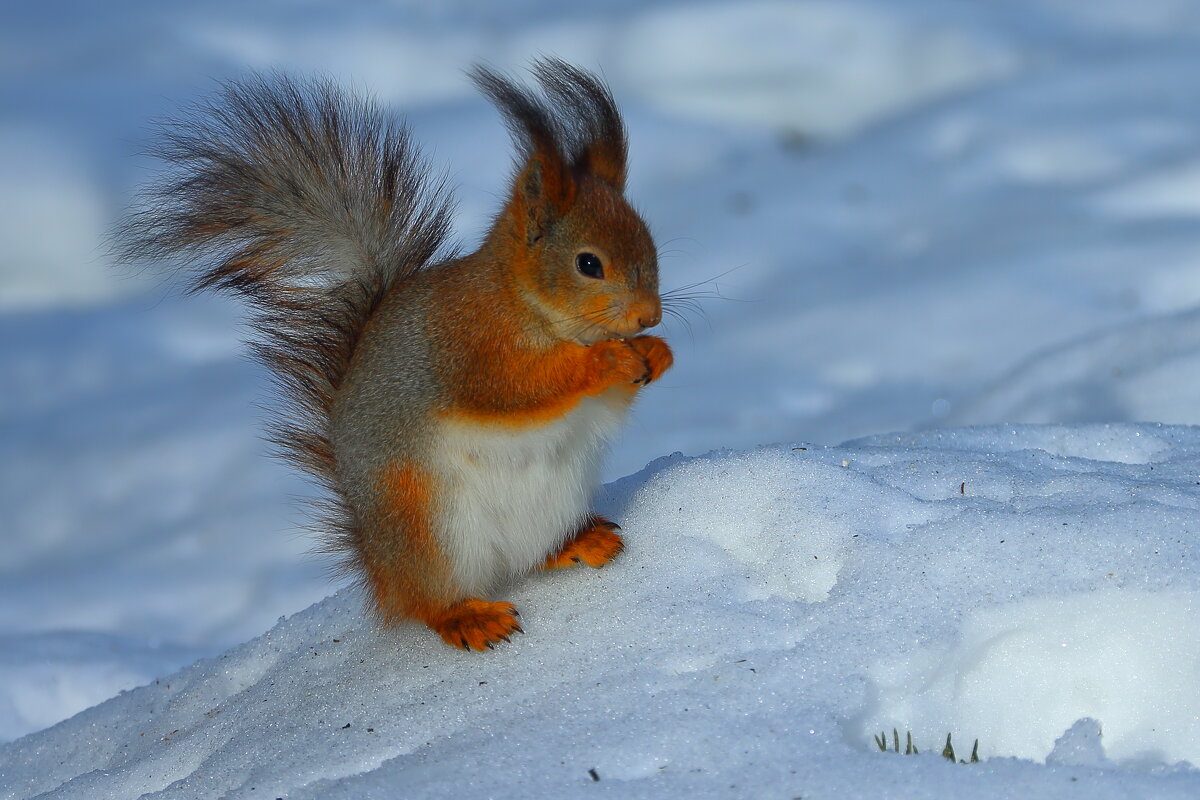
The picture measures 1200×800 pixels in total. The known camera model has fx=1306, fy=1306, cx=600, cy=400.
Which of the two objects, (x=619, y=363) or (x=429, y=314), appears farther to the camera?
(x=429, y=314)

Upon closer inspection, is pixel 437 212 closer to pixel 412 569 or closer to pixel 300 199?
pixel 300 199

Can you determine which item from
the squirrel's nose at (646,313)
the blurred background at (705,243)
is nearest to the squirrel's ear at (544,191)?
the squirrel's nose at (646,313)

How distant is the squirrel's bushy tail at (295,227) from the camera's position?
7.69ft

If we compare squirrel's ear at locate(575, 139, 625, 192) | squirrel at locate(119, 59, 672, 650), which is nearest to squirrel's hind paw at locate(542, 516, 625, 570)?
squirrel at locate(119, 59, 672, 650)

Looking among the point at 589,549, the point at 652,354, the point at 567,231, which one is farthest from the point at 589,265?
the point at 589,549

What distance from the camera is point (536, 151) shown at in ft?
7.00

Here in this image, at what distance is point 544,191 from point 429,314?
28cm

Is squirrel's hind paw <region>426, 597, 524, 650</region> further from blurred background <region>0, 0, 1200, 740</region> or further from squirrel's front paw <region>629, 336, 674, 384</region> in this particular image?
blurred background <region>0, 0, 1200, 740</region>

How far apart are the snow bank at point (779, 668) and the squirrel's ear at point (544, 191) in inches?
24.1

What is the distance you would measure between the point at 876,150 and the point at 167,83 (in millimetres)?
2998

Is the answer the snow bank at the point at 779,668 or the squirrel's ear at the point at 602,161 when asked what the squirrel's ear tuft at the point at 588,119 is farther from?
the snow bank at the point at 779,668

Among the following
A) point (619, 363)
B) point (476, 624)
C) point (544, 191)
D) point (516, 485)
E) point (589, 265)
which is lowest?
point (476, 624)

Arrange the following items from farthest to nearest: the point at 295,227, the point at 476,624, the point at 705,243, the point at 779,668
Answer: the point at 705,243, the point at 295,227, the point at 476,624, the point at 779,668

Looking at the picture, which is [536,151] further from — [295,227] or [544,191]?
[295,227]
